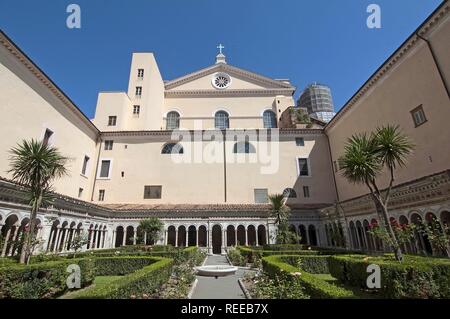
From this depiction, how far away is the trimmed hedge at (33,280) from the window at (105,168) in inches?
776

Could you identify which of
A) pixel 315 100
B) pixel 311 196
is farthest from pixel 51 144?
pixel 315 100

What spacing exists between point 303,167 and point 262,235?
9625mm

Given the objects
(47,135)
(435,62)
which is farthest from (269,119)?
(47,135)

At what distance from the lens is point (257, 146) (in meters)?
29.9

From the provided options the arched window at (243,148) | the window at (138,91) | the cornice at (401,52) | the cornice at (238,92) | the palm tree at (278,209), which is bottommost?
the palm tree at (278,209)

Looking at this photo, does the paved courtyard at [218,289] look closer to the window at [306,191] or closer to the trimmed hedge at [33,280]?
the trimmed hedge at [33,280]

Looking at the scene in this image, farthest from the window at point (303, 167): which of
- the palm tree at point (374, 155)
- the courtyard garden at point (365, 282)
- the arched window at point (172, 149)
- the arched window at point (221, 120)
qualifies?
the courtyard garden at point (365, 282)

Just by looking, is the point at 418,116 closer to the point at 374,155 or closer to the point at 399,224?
the point at 374,155

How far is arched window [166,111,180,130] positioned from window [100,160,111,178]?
10611 millimetres

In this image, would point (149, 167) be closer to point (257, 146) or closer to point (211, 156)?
point (211, 156)

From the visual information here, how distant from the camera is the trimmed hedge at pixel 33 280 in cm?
760

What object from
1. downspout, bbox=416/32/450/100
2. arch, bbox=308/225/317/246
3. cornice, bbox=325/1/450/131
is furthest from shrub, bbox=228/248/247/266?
cornice, bbox=325/1/450/131

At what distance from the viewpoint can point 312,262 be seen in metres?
13.6

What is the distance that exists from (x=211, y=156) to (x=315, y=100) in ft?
161
